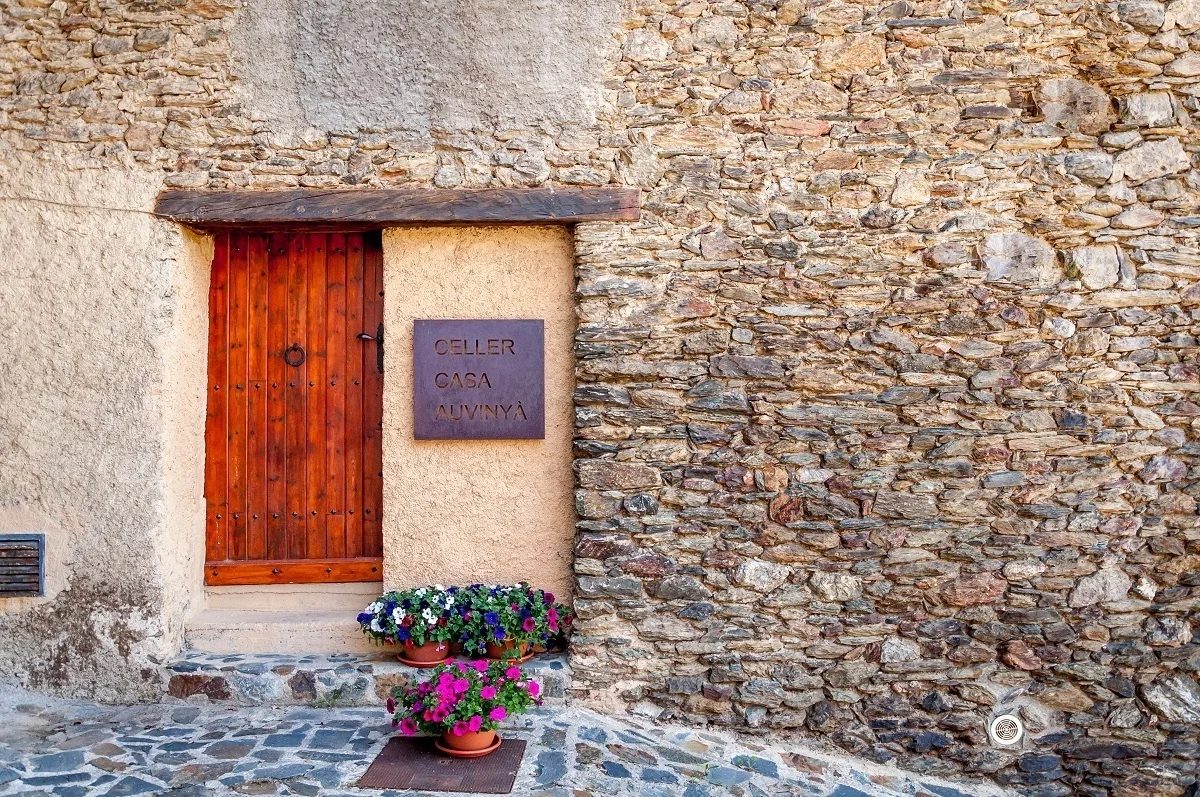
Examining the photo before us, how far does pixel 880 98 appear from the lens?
3.84m

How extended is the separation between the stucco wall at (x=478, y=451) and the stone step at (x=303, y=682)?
1.42 feet

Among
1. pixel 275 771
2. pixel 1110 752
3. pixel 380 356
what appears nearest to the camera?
pixel 275 771

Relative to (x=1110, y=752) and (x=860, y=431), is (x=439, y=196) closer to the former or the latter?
(x=860, y=431)

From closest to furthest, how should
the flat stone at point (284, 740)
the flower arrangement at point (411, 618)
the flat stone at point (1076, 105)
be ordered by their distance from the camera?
the flat stone at point (284, 740) → the flower arrangement at point (411, 618) → the flat stone at point (1076, 105)

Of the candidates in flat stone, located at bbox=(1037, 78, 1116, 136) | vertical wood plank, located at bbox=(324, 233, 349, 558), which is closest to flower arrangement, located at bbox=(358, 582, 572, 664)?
vertical wood plank, located at bbox=(324, 233, 349, 558)

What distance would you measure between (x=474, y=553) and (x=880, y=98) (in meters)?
2.95

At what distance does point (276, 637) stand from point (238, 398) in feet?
4.05

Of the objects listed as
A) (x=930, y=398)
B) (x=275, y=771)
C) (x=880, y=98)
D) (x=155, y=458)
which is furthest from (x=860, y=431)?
(x=155, y=458)

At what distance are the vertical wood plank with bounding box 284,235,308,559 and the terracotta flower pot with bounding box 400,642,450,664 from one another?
840 millimetres

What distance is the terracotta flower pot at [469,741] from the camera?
328 centimetres

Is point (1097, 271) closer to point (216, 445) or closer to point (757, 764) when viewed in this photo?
point (757, 764)

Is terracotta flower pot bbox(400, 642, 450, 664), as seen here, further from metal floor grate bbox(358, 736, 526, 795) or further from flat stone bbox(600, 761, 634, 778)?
flat stone bbox(600, 761, 634, 778)

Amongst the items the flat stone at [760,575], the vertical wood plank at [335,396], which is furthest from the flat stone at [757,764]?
the vertical wood plank at [335,396]

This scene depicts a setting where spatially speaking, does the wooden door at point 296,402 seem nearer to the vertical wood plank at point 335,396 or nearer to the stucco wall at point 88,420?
the vertical wood plank at point 335,396
